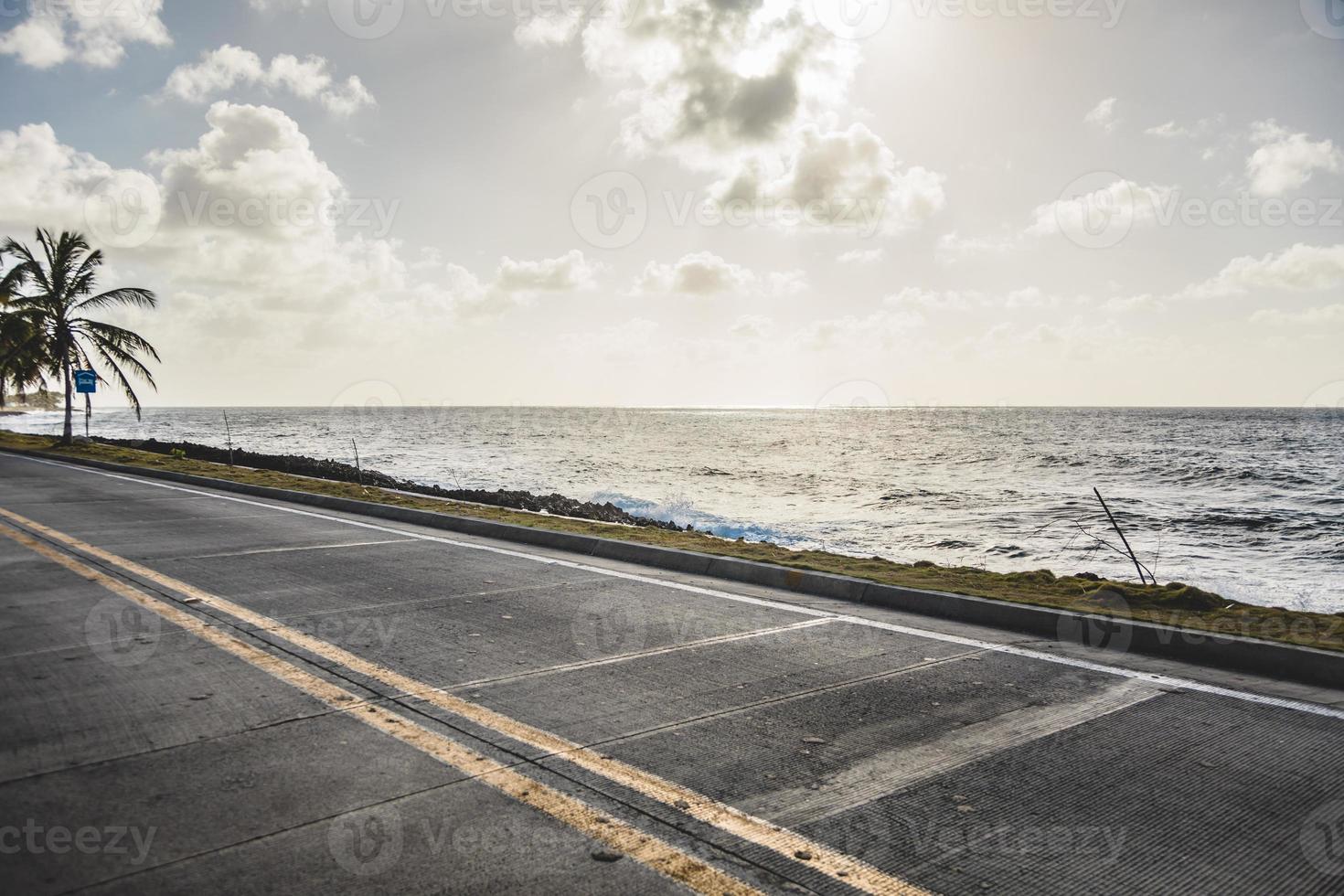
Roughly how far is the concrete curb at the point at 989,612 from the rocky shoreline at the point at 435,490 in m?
3.67

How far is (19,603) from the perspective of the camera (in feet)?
24.1

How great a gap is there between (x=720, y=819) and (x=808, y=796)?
47cm

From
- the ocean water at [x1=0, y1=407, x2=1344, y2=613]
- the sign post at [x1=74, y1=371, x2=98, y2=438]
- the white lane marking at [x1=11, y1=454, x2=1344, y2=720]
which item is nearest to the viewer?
the white lane marking at [x1=11, y1=454, x2=1344, y2=720]

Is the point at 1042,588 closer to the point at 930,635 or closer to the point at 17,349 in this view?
the point at 930,635

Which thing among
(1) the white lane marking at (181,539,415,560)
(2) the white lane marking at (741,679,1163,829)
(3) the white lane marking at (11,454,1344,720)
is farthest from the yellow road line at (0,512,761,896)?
(3) the white lane marking at (11,454,1344,720)

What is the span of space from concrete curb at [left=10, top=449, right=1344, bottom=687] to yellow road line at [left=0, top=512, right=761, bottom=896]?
14.3ft

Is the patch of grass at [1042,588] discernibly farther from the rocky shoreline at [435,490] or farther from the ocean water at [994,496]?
the ocean water at [994,496]

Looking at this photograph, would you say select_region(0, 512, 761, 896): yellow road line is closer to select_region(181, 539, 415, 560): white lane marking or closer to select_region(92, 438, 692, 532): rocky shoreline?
select_region(181, 539, 415, 560): white lane marking

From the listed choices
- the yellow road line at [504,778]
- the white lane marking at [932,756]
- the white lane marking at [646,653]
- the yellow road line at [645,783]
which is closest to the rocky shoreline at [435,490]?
the white lane marking at [646,653]

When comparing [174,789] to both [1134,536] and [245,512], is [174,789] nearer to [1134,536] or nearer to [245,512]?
[245,512]

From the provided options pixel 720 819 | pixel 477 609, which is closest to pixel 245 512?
pixel 477 609

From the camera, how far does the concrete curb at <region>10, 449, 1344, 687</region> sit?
5.96 m

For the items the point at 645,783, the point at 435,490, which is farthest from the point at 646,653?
the point at 435,490

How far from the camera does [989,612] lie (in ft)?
24.4
